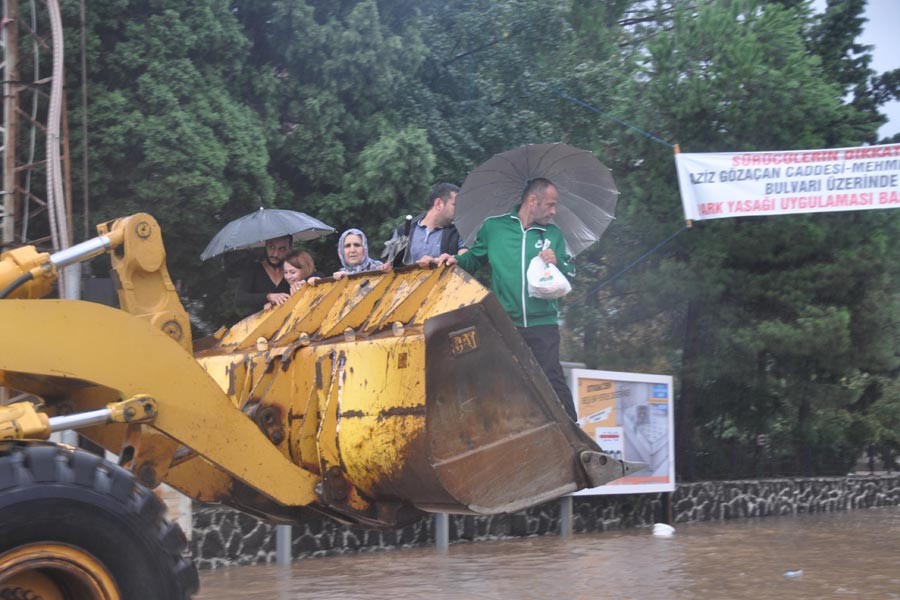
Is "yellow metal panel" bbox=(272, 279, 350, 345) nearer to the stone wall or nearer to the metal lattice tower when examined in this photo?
the stone wall

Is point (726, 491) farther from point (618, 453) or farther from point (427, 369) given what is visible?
point (427, 369)

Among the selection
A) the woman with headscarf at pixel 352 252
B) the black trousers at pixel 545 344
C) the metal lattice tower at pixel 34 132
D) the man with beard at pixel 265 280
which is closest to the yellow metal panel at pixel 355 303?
the black trousers at pixel 545 344

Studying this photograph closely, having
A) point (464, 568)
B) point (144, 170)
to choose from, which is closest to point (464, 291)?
point (464, 568)

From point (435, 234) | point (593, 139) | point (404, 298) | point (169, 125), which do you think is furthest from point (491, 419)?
point (593, 139)

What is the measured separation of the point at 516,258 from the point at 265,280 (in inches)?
99.3

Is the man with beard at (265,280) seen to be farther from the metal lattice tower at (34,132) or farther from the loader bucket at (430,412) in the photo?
the metal lattice tower at (34,132)

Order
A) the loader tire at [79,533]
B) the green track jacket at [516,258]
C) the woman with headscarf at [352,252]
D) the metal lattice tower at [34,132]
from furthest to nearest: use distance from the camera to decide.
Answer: the metal lattice tower at [34,132] → the woman with headscarf at [352,252] → the green track jacket at [516,258] → the loader tire at [79,533]

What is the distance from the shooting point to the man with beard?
8.79 m

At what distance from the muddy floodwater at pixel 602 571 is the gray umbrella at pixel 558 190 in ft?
8.86

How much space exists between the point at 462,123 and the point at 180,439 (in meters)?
12.8

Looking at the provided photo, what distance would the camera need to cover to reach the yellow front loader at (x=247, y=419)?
4.35m

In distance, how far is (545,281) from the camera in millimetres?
6883

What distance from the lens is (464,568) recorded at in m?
10.8

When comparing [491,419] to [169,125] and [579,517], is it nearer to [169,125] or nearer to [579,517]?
Answer: [169,125]
